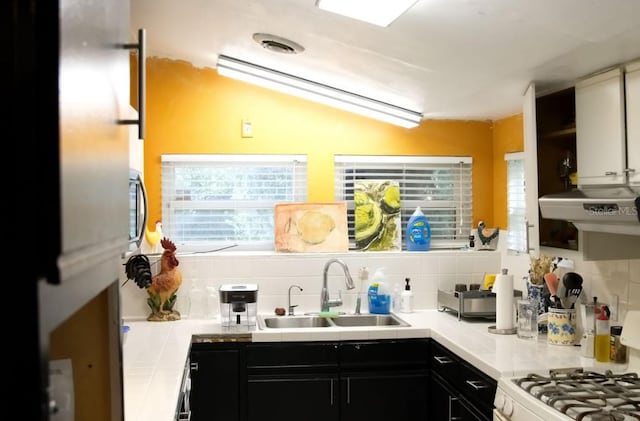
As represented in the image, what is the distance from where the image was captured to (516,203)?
3871mm

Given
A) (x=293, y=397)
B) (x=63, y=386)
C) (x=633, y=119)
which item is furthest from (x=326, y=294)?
(x=63, y=386)

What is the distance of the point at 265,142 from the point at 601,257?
7.26 ft

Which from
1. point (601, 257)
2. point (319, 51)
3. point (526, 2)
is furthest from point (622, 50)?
point (319, 51)

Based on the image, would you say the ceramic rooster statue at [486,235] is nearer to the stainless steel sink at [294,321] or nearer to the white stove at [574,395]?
the stainless steel sink at [294,321]

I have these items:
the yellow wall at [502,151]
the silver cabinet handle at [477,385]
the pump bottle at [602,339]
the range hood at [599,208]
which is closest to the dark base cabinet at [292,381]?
the silver cabinet handle at [477,385]

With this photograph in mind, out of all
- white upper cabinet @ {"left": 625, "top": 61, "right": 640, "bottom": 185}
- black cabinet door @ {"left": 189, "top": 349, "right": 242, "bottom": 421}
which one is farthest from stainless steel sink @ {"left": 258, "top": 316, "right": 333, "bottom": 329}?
white upper cabinet @ {"left": 625, "top": 61, "right": 640, "bottom": 185}

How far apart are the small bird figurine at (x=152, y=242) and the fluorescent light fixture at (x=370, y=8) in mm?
2109

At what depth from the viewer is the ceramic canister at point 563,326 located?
9.45 feet

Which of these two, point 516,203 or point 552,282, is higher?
point 516,203

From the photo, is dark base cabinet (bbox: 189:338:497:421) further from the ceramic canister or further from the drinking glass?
the ceramic canister

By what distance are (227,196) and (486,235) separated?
6.01 feet

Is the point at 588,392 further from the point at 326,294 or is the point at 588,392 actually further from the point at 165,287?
the point at 165,287

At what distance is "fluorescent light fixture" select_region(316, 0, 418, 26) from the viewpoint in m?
1.97

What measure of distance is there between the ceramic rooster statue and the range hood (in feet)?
4.98
